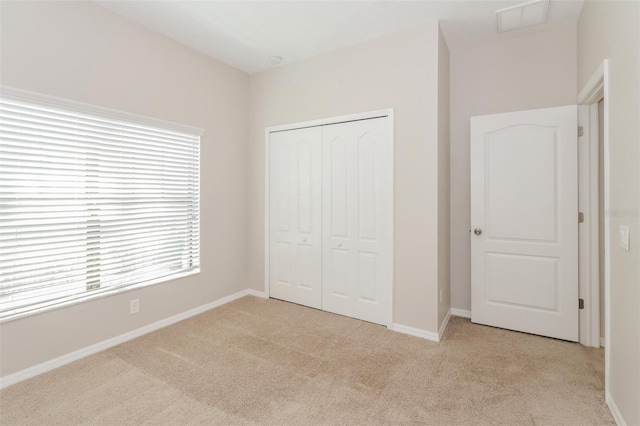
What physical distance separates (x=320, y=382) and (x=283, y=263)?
72.9 inches

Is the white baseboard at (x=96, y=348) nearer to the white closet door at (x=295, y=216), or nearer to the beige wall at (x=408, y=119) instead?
the white closet door at (x=295, y=216)

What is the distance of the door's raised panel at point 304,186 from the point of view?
3.66 m

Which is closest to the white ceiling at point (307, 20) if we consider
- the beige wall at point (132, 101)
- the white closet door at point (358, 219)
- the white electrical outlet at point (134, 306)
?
the beige wall at point (132, 101)

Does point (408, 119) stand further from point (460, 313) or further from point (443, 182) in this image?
point (460, 313)

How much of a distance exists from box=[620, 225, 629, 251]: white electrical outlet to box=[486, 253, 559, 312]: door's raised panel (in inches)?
48.2

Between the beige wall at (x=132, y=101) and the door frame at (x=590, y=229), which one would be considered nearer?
the beige wall at (x=132, y=101)

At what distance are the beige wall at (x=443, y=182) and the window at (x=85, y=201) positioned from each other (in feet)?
8.47

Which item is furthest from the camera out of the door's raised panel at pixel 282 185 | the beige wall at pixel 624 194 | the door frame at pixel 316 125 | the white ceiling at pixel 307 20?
the door's raised panel at pixel 282 185

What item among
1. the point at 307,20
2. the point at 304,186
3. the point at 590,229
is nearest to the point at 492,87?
the point at 590,229

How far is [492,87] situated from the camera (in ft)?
10.7

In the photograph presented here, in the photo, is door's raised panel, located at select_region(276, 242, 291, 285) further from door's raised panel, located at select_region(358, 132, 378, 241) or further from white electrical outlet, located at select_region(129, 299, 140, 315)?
white electrical outlet, located at select_region(129, 299, 140, 315)

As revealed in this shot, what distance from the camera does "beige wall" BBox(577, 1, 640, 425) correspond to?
1604 millimetres

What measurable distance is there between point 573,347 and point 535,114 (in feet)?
6.89

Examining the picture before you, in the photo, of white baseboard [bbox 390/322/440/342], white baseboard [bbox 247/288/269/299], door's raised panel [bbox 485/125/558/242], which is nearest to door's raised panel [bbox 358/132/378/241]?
white baseboard [bbox 390/322/440/342]
